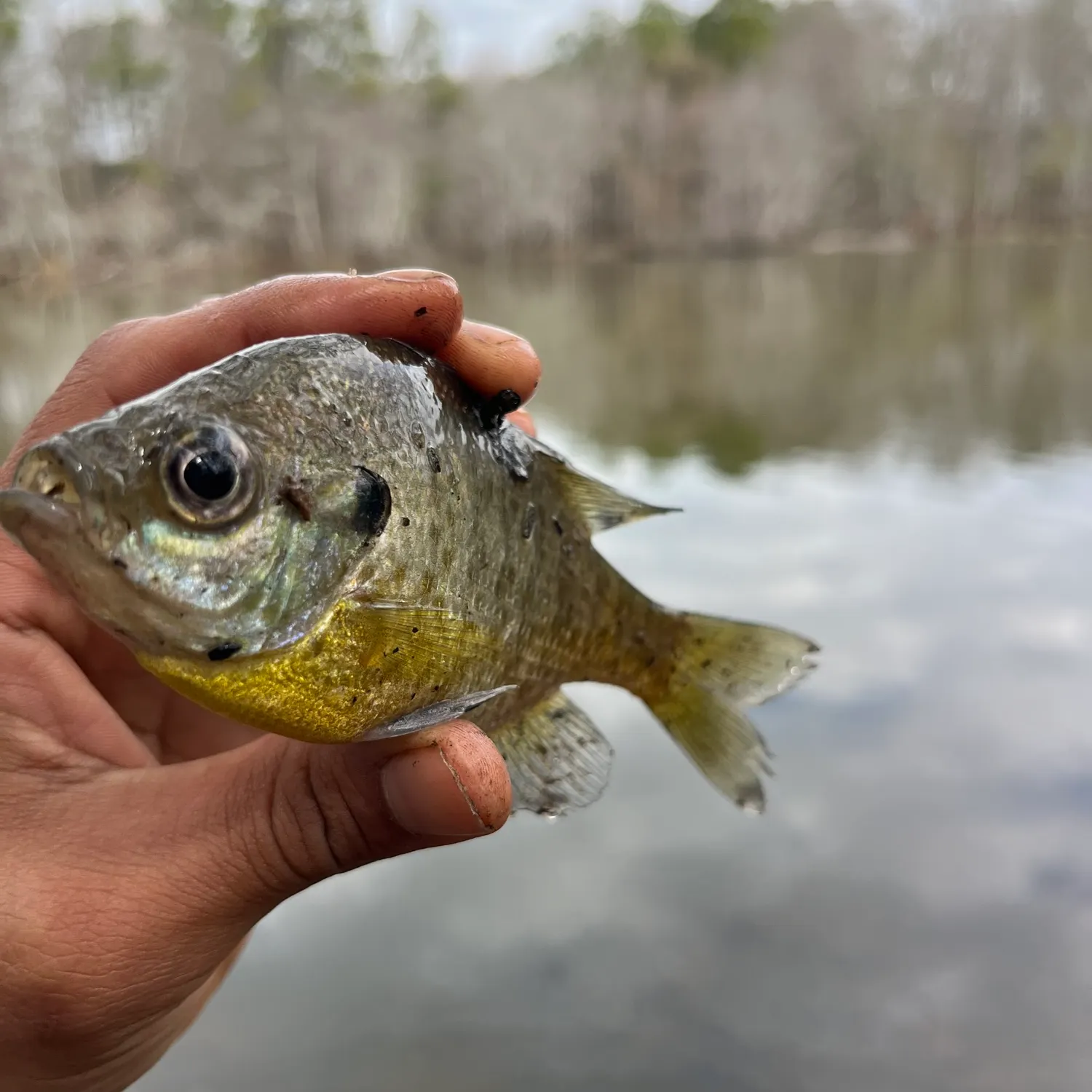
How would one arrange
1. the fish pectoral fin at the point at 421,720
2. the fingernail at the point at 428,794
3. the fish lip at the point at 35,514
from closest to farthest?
the fish lip at the point at 35,514, the fish pectoral fin at the point at 421,720, the fingernail at the point at 428,794

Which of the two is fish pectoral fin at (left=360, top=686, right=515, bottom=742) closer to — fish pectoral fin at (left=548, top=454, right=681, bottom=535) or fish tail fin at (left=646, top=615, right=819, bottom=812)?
fish pectoral fin at (left=548, top=454, right=681, bottom=535)

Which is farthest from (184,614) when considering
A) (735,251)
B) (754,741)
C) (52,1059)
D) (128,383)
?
(735,251)

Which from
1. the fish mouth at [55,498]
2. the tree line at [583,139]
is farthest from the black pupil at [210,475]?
the tree line at [583,139]

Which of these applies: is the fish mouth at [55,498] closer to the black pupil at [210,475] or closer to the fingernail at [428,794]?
the black pupil at [210,475]

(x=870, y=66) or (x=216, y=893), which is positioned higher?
(x=870, y=66)

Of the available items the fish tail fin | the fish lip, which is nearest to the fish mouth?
the fish lip

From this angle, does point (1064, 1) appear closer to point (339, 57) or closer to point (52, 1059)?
point (339, 57)

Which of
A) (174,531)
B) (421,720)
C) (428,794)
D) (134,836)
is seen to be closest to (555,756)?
(428,794)
